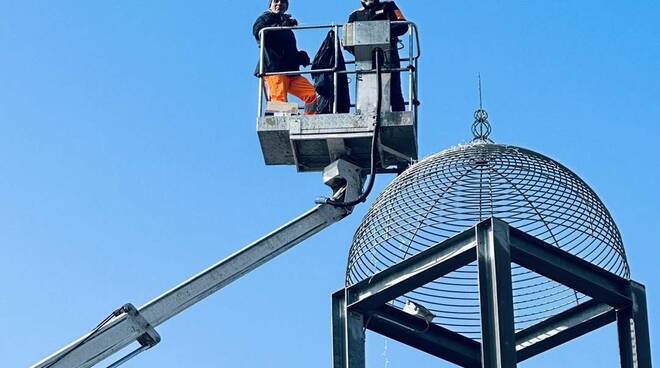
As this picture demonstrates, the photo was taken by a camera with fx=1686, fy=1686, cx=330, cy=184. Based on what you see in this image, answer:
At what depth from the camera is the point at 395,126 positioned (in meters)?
20.0

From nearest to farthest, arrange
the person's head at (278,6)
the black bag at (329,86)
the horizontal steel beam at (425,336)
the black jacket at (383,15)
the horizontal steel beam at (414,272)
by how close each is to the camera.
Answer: the horizontal steel beam at (414,272)
the horizontal steel beam at (425,336)
the black bag at (329,86)
the black jacket at (383,15)
the person's head at (278,6)

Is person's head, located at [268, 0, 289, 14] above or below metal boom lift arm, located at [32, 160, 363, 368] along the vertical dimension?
above

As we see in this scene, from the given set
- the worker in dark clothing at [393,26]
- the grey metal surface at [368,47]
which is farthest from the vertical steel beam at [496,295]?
the worker in dark clothing at [393,26]

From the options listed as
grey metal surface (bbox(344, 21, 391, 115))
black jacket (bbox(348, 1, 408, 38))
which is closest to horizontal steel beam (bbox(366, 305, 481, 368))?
grey metal surface (bbox(344, 21, 391, 115))

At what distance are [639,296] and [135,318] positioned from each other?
5.89 m

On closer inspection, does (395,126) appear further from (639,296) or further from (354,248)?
(639,296)

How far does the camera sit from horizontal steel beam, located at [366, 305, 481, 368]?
64.1 ft

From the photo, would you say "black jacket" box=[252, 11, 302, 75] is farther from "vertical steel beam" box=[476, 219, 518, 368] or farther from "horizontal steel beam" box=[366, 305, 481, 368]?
"vertical steel beam" box=[476, 219, 518, 368]

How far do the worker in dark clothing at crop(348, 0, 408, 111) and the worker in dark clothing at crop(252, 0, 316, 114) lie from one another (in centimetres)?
85

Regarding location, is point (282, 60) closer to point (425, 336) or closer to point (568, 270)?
point (425, 336)

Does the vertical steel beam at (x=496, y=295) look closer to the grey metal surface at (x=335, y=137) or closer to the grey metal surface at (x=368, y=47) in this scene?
the grey metal surface at (x=335, y=137)

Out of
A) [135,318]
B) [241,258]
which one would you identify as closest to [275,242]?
[241,258]

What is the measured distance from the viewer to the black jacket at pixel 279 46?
21.2m

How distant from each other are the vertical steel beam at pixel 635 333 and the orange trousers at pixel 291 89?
186 inches
